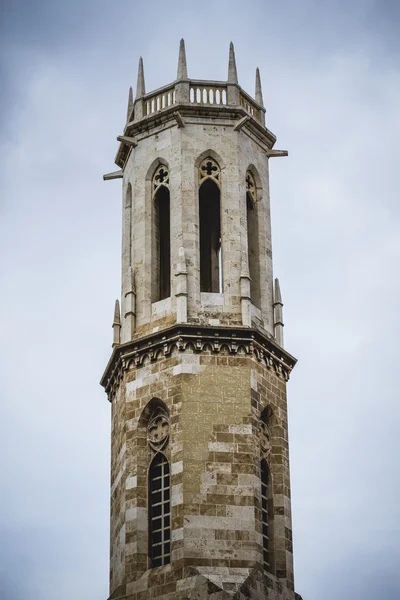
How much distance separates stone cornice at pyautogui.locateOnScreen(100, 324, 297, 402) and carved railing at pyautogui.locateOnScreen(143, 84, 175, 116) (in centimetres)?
807

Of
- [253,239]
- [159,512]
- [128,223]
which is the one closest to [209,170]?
[253,239]

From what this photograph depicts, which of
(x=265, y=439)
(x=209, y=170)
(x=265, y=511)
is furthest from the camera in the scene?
(x=209, y=170)

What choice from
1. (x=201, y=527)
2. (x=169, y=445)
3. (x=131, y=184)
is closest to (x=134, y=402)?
(x=169, y=445)

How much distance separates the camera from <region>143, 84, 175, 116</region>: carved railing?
5047 cm

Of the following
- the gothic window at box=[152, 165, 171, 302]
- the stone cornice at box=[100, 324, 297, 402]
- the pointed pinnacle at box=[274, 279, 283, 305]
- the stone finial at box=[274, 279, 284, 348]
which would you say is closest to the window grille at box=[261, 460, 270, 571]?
the stone cornice at box=[100, 324, 297, 402]

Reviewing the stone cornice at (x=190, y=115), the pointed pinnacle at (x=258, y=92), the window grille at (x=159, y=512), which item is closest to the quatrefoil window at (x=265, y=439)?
the window grille at (x=159, y=512)

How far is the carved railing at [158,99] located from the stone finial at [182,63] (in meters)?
0.45

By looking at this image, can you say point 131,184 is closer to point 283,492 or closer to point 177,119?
point 177,119

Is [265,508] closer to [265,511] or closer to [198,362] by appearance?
[265,511]

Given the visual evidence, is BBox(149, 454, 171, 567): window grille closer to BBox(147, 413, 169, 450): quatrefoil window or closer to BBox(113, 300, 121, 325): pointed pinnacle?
BBox(147, 413, 169, 450): quatrefoil window

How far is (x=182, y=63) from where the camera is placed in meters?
50.8

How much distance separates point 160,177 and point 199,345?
21.6 ft

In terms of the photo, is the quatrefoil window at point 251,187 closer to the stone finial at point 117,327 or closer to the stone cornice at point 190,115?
the stone cornice at point 190,115

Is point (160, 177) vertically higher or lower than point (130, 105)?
lower
